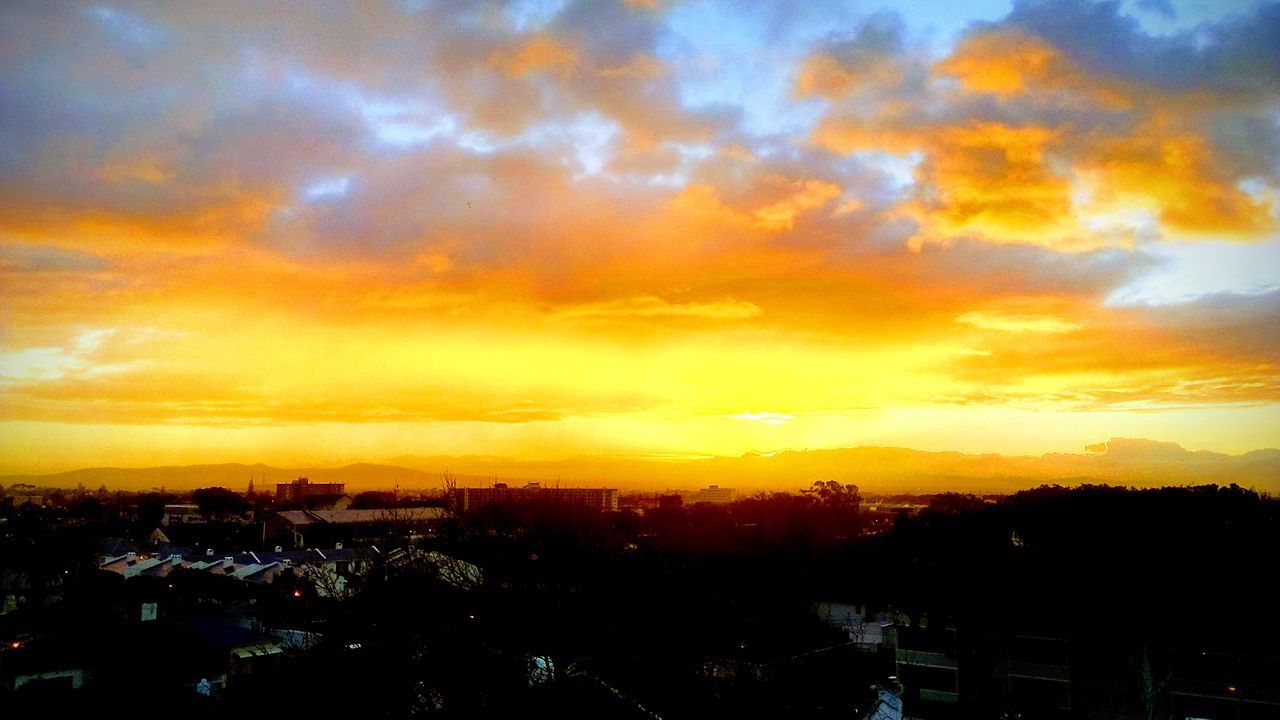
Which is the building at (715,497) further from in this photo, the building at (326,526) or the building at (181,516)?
the building at (181,516)

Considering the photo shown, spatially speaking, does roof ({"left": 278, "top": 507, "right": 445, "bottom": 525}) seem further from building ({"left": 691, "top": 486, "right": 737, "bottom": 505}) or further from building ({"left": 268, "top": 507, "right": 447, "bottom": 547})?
building ({"left": 691, "top": 486, "right": 737, "bottom": 505})

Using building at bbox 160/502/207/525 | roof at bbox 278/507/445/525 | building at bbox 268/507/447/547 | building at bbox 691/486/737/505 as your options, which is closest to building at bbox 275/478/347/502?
building at bbox 160/502/207/525

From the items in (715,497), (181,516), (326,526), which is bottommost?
(715,497)

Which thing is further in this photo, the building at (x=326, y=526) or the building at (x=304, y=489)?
the building at (x=304, y=489)

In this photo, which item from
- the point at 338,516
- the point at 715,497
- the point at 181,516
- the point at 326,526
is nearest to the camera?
the point at 326,526

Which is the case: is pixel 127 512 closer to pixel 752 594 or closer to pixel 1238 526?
pixel 752 594

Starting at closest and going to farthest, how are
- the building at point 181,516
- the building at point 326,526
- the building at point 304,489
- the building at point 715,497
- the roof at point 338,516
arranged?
the building at point 326,526 → the roof at point 338,516 → the building at point 181,516 → the building at point 304,489 → the building at point 715,497

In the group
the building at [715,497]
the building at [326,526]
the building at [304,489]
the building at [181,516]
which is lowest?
the building at [715,497]

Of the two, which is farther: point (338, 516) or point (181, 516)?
point (181, 516)

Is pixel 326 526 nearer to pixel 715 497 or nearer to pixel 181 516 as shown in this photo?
pixel 181 516

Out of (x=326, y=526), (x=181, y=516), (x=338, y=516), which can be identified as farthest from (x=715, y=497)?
(x=326, y=526)

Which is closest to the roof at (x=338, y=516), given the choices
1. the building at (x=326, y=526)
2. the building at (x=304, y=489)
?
the building at (x=326, y=526)

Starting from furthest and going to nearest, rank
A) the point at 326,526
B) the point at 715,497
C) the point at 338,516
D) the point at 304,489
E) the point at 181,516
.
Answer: the point at 715,497 < the point at 304,489 < the point at 181,516 < the point at 338,516 < the point at 326,526
